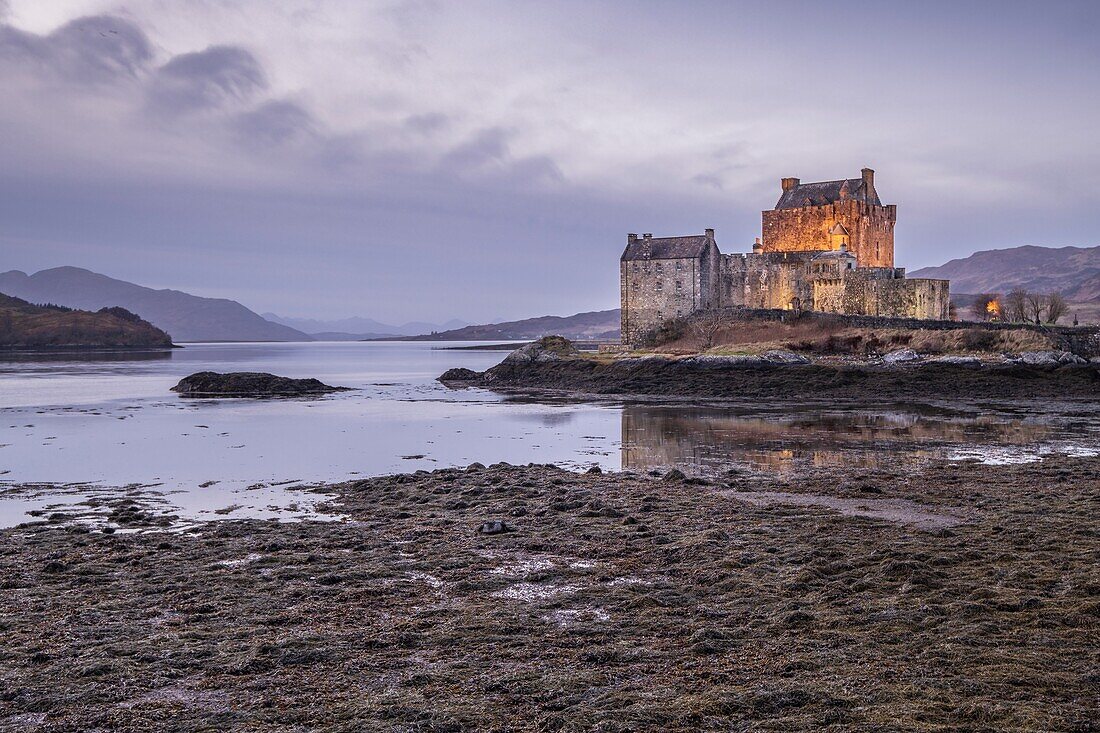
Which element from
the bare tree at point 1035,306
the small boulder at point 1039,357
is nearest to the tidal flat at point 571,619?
the small boulder at point 1039,357

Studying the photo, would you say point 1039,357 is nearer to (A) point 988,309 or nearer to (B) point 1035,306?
(B) point 1035,306

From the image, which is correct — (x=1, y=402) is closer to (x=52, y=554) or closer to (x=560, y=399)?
(x=560, y=399)

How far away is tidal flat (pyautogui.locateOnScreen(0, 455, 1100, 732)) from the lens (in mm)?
6113

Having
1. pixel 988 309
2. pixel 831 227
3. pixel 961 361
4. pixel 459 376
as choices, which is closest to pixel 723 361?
pixel 961 361

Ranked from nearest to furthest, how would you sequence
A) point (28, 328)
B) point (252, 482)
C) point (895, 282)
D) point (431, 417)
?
1. point (252, 482)
2. point (431, 417)
3. point (895, 282)
4. point (28, 328)

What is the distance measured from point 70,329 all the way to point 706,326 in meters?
114

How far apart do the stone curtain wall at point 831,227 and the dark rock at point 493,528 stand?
199ft

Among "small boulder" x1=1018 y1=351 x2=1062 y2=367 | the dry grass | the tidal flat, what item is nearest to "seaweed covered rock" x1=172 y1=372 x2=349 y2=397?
the dry grass

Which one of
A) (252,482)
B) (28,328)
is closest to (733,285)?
(252,482)

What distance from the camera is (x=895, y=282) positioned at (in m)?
58.9

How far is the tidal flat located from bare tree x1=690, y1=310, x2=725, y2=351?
42.6 meters

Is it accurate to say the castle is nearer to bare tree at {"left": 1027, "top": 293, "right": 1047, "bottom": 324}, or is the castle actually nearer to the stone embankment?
bare tree at {"left": 1027, "top": 293, "right": 1047, "bottom": 324}

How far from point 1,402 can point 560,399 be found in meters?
26.8

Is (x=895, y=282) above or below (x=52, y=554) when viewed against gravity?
above
